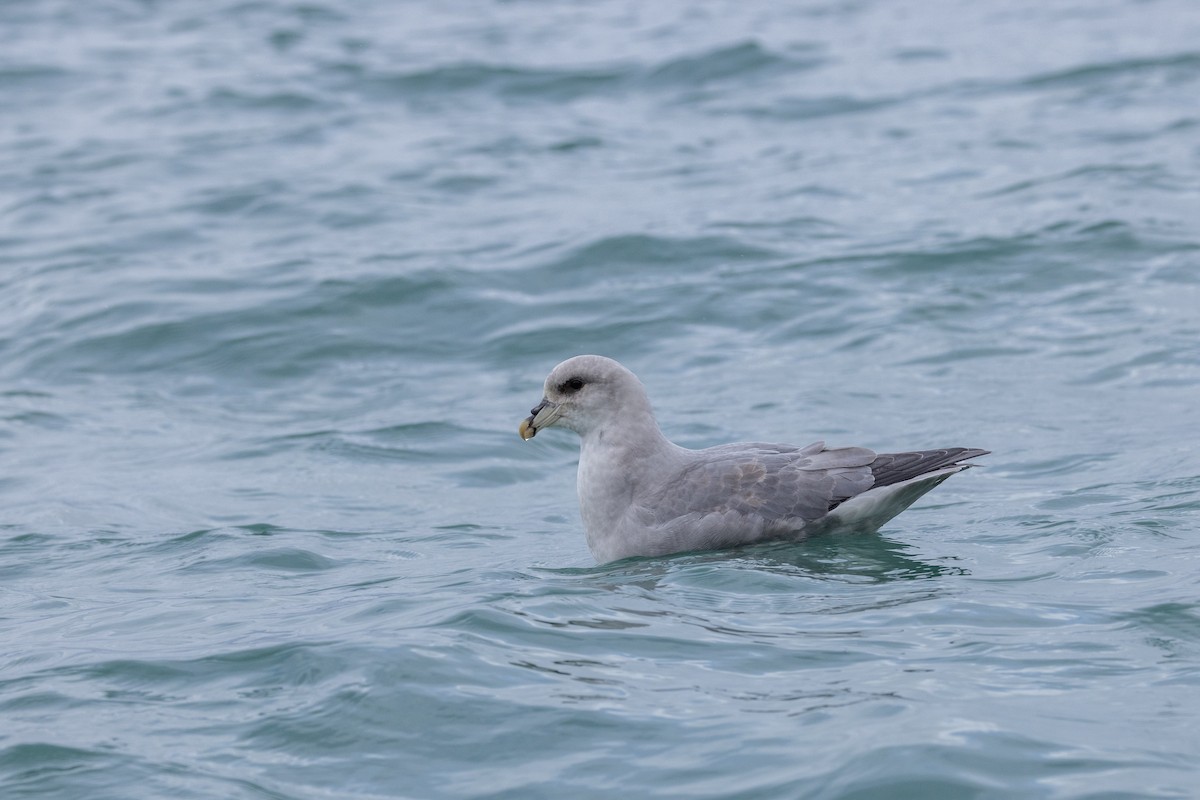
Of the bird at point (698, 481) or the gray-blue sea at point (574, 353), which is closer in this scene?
the gray-blue sea at point (574, 353)

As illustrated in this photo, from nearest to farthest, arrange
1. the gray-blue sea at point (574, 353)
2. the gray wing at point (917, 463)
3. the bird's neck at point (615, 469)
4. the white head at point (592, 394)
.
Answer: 1. the gray-blue sea at point (574, 353)
2. the gray wing at point (917, 463)
3. the bird's neck at point (615, 469)
4. the white head at point (592, 394)

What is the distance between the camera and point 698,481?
722 centimetres

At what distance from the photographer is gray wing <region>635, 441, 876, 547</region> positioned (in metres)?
7.10

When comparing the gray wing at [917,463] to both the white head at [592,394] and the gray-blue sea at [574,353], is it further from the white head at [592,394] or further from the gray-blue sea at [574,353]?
the white head at [592,394]

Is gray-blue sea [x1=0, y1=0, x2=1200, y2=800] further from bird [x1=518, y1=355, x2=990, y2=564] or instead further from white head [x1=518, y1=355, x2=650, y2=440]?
white head [x1=518, y1=355, x2=650, y2=440]

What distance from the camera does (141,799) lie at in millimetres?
5000

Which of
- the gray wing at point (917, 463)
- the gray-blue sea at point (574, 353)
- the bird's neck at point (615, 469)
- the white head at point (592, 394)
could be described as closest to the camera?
the gray-blue sea at point (574, 353)

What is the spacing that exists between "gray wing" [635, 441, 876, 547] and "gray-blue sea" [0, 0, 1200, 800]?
152 millimetres

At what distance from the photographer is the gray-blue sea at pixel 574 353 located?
5.31 m

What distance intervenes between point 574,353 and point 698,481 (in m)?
4.25

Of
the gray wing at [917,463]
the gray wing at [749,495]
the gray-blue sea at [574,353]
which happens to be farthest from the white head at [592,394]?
the gray wing at [917,463]

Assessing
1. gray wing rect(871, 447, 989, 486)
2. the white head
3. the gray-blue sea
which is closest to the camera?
the gray-blue sea

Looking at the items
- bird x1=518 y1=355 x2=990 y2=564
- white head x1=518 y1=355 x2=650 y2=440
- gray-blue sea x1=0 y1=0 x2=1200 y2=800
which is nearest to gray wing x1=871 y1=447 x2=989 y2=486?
bird x1=518 y1=355 x2=990 y2=564

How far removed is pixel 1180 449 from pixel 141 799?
219 inches
